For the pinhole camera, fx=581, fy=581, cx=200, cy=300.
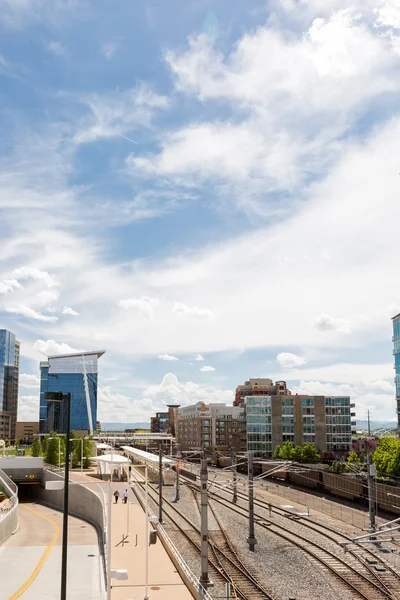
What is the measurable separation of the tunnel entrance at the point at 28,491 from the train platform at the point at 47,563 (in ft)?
93.7

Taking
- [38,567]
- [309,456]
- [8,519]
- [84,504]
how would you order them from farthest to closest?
1. [309,456]
2. [84,504]
3. [8,519]
4. [38,567]

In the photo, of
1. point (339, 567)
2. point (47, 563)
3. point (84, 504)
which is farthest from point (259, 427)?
point (47, 563)

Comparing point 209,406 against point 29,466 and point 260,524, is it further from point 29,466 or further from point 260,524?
point 260,524

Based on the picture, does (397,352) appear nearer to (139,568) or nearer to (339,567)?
(339,567)

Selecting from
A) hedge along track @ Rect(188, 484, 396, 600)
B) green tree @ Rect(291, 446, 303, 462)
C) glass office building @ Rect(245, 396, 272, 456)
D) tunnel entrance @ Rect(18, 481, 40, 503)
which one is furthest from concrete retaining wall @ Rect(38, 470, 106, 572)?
glass office building @ Rect(245, 396, 272, 456)

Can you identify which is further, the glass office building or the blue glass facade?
the glass office building

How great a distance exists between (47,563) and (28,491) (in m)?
54.7

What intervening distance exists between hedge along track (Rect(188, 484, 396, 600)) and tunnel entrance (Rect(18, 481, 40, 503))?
4597 centimetres

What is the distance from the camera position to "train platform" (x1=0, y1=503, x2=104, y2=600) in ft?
92.9

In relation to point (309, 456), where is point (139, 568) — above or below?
above

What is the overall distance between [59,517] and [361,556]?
35929 millimetres

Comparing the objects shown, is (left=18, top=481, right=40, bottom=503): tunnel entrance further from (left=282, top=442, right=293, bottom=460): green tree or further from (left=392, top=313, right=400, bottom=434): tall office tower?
(left=392, top=313, right=400, bottom=434): tall office tower

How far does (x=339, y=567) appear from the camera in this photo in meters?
33.6

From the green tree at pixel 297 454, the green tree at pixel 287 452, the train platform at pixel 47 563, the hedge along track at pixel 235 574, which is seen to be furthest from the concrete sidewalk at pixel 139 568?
the green tree at pixel 287 452
